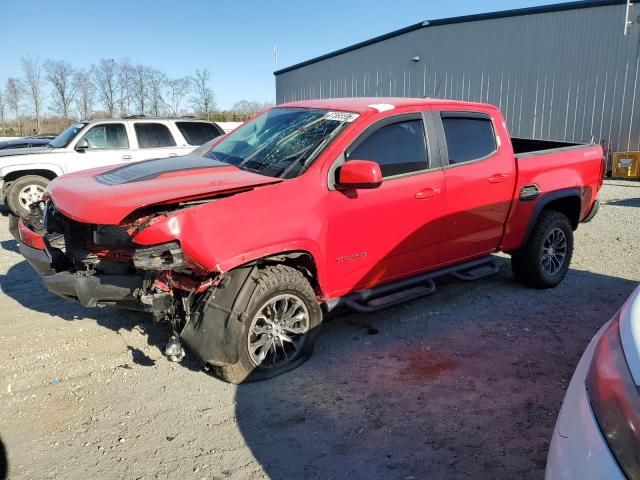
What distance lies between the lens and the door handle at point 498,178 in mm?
4801

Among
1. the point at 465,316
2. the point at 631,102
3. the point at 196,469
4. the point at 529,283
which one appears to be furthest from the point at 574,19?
the point at 196,469

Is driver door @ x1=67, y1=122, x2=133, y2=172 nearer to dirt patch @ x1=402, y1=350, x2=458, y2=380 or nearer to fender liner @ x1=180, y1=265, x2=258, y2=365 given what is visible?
fender liner @ x1=180, y1=265, x2=258, y2=365

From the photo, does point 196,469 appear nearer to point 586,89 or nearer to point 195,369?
point 195,369

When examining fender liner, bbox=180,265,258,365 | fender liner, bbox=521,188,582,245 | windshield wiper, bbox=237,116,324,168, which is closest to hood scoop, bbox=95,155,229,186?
windshield wiper, bbox=237,116,324,168

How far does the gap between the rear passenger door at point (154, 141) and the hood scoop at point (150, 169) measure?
18.9ft

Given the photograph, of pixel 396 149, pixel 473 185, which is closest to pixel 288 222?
pixel 396 149

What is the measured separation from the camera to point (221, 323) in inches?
133

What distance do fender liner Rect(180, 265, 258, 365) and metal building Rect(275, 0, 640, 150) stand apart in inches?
418

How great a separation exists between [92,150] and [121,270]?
689 centimetres

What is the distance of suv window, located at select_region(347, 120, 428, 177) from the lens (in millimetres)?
4047

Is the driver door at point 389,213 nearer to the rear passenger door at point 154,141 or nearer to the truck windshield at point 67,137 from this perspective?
the rear passenger door at point 154,141

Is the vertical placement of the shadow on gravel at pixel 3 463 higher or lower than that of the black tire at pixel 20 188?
lower

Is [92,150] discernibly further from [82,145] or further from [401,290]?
[401,290]

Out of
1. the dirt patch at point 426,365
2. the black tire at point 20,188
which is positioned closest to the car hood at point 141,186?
the dirt patch at point 426,365
